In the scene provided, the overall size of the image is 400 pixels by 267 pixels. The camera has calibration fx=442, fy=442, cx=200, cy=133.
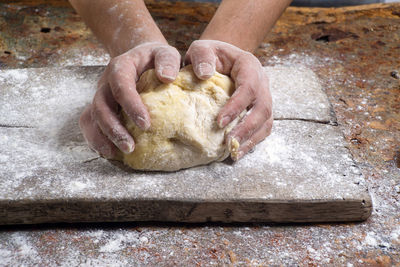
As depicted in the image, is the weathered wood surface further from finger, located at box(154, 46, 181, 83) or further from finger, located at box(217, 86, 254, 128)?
finger, located at box(154, 46, 181, 83)

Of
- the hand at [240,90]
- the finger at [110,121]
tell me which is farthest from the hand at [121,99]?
the hand at [240,90]

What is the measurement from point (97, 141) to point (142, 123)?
203 millimetres

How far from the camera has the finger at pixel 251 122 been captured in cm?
153

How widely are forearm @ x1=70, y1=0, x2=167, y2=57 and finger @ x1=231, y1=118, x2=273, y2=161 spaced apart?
569mm

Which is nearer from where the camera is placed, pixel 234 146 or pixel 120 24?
pixel 234 146

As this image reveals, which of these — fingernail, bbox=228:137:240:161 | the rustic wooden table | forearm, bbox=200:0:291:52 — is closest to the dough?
fingernail, bbox=228:137:240:161

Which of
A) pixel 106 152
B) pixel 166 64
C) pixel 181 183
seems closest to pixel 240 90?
pixel 166 64

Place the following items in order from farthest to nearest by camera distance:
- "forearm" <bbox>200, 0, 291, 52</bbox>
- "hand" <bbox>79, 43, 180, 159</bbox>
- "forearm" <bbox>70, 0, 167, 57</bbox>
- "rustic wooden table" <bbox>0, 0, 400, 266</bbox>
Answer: "forearm" <bbox>200, 0, 291, 52</bbox> < "forearm" <bbox>70, 0, 167, 57</bbox> < "hand" <bbox>79, 43, 180, 159</bbox> < "rustic wooden table" <bbox>0, 0, 400, 266</bbox>

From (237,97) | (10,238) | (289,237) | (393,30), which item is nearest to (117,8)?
(237,97)

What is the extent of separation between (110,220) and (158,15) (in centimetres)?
165

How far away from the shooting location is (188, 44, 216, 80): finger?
5.06ft

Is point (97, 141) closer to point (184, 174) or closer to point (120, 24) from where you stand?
point (184, 174)

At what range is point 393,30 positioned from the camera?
102 inches

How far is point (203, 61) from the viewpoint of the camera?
155 centimetres
